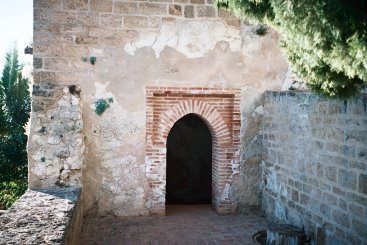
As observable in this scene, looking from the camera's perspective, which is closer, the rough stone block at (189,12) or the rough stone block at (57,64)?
the rough stone block at (57,64)

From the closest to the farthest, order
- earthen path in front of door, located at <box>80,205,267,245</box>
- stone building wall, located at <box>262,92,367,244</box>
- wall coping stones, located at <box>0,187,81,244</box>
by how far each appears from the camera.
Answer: wall coping stones, located at <box>0,187,81,244</box> < stone building wall, located at <box>262,92,367,244</box> < earthen path in front of door, located at <box>80,205,267,245</box>

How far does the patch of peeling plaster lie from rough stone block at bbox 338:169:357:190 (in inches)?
128

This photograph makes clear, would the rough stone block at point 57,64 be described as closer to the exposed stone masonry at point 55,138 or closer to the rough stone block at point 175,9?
the exposed stone masonry at point 55,138

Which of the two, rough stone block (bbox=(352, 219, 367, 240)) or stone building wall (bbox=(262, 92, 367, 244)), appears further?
stone building wall (bbox=(262, 92, 367, 244))

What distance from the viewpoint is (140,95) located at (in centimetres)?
654

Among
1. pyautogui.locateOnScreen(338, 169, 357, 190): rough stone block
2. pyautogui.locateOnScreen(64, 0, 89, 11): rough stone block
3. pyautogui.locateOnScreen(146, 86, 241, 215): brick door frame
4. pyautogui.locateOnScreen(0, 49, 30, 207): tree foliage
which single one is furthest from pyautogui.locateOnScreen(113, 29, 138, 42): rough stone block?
pyautogui.locateOnScreen(0, 49, 30, 207): tree foliage

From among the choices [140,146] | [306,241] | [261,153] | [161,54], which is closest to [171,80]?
[161,54]

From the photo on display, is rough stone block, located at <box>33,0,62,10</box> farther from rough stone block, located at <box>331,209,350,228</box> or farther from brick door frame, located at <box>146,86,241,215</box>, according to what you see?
rough stone block, located at <box>331,209,350,228</box>

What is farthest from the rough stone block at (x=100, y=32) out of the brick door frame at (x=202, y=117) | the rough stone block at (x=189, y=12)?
the rough stone block at (x=189, y=12)

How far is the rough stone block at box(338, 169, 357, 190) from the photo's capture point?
13.8ft

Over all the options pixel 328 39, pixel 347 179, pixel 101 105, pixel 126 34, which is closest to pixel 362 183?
pixel 347 179

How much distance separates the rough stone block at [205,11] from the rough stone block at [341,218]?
13.3ft

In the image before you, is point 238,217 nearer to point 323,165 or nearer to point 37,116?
point 323,165

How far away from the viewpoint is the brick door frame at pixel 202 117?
6617 millimetres
